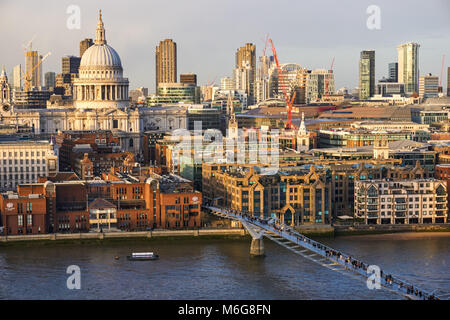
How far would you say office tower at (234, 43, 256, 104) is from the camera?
12474cm

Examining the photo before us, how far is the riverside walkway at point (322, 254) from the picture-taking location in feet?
84.4

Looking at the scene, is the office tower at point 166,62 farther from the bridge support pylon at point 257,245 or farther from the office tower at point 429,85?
the bridge support pylon at point 257,245

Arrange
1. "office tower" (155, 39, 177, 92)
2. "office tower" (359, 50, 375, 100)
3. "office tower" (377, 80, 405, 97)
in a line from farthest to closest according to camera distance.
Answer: "office tower" (377, 80, 405, 97)
"office tower" (359, 50, 375, 100)
"office tower" (155, 39, 177, 92)

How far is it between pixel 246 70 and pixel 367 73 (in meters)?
14.1

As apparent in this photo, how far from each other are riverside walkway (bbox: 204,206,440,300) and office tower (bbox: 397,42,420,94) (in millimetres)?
101195

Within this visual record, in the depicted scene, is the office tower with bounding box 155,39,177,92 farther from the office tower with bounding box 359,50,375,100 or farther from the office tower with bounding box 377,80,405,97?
the office tower with bounding box 377,80,405,97

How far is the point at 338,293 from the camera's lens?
86.7ft

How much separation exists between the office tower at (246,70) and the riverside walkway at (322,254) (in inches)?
3267

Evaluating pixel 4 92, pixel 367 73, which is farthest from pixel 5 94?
pixel 367 73

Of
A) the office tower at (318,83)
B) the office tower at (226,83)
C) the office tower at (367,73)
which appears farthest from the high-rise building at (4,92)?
the office tower at (367,73)

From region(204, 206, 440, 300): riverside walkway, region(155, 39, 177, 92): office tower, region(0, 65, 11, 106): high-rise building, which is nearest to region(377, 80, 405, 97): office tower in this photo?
region(155, 39, 177, 92): office tower

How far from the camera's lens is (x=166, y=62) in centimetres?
11831

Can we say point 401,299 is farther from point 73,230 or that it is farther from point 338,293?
point 73,230
